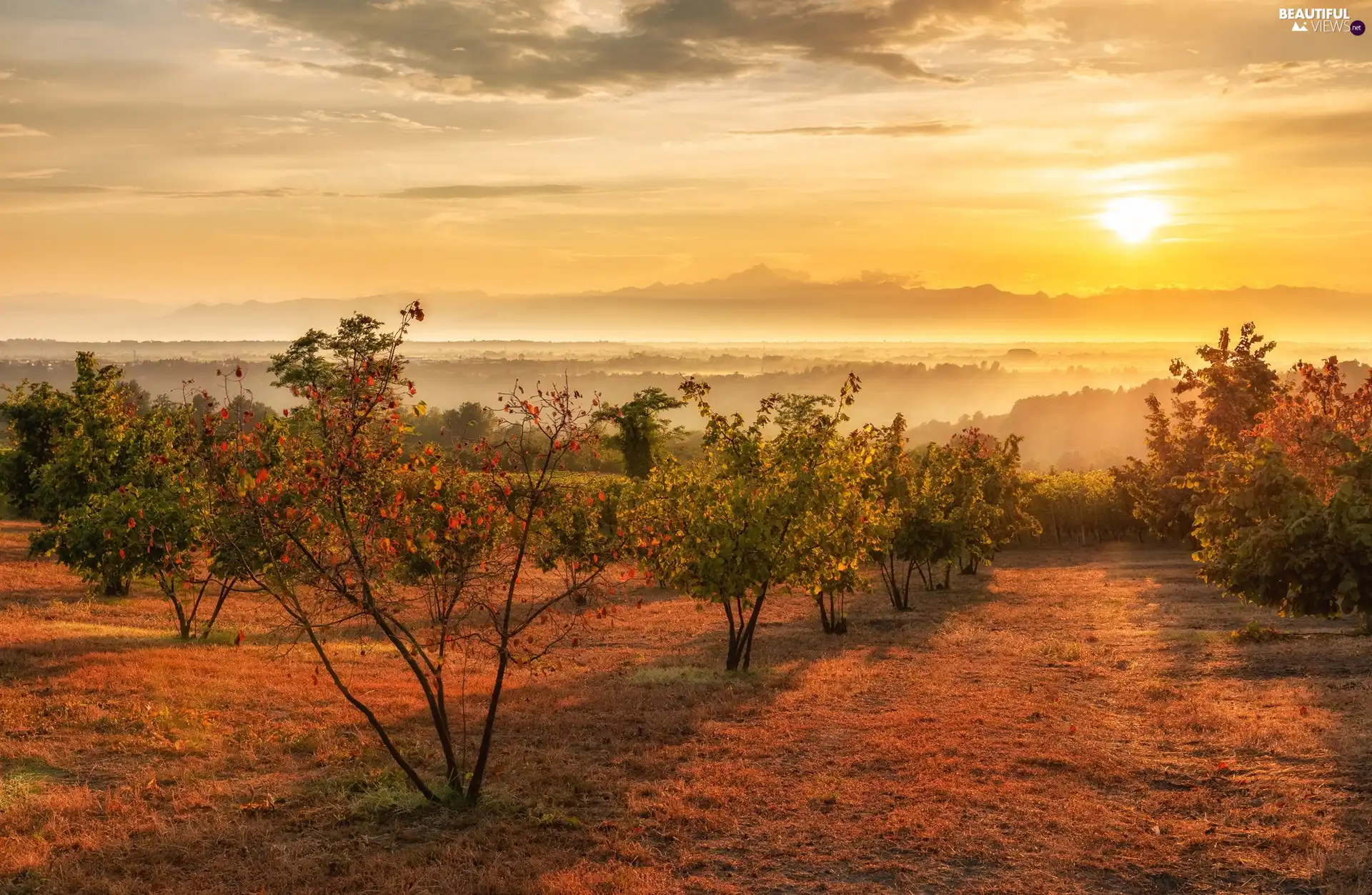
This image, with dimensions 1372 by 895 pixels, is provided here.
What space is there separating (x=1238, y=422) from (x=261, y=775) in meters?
46.5

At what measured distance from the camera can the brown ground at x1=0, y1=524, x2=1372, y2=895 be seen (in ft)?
36.6

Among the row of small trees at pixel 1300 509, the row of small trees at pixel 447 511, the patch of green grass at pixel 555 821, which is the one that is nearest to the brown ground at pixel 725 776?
the patch of green grass at pixel 555 821

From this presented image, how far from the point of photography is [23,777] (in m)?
13.8

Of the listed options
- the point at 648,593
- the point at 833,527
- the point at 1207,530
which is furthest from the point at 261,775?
the point at 648,593

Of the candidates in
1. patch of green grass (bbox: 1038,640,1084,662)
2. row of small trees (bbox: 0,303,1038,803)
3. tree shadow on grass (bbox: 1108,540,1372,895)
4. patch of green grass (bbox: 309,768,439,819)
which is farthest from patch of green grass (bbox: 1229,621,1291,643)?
patch of green grass (bbox: 309,768,439,819)

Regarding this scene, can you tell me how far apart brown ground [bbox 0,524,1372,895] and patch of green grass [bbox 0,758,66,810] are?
0.19 ft

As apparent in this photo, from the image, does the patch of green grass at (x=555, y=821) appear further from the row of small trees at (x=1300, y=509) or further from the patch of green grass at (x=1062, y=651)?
the patch of green grass at (x=1062, y=651)

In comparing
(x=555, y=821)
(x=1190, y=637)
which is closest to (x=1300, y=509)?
(x=555, y=821)

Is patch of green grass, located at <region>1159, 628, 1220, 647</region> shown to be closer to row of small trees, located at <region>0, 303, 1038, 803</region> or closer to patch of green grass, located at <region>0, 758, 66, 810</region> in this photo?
row of small trees, located at <region>0, 303, 1038, 803</region>

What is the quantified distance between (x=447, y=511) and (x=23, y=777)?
7.35 m

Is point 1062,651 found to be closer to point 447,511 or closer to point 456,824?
point 456,824

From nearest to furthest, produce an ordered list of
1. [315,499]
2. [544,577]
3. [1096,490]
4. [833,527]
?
[315,499] → [833,527] → [544,577] → [1096,490]

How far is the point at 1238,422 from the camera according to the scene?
46.4 metres

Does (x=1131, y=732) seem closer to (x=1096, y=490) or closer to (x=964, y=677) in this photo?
(x=964, y=677)
